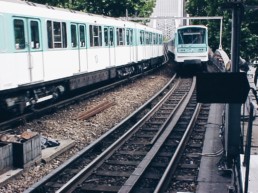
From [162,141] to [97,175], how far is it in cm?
246

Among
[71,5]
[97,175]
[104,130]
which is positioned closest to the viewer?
[97,175]

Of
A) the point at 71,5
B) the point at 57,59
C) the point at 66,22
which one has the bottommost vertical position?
the point at 57,59

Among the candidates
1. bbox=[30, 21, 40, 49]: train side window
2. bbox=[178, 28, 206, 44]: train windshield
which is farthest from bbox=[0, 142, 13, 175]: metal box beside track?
bbox=[178, 28, 206, 44]: train windshield

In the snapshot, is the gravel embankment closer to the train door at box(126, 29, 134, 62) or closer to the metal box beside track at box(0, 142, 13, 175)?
the metal box beside track at box(0, 142, 13, 175)

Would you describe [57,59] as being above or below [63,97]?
above

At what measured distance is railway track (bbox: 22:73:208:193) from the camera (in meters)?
6.82

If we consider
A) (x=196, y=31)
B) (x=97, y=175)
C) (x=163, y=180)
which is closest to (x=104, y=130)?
(x=97, y=175)

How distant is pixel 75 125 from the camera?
11.1m

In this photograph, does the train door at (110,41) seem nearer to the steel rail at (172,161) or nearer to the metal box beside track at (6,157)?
the steel rail at (172,161)

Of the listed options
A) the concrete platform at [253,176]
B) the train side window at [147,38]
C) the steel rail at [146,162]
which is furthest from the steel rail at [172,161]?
the train side window at [147,38]

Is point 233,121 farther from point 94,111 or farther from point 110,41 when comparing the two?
point 110,41

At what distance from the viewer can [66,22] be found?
13719 mm

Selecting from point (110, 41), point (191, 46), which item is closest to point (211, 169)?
point (110, 41)

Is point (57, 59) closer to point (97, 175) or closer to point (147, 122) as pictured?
point (147, 122)
